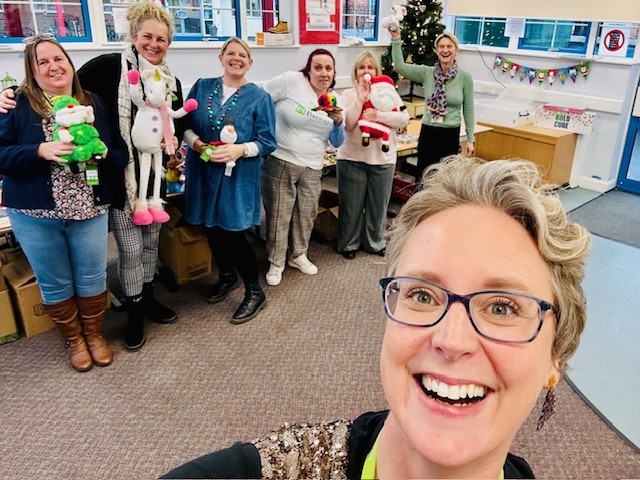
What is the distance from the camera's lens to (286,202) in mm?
3189

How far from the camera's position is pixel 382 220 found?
3.75 m

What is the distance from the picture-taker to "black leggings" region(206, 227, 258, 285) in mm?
2848

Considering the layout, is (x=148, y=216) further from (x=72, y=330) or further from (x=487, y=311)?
(x=487, y=311)

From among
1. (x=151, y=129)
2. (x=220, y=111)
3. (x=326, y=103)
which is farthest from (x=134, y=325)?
(x=326, y=103)

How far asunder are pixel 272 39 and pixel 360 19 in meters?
1.40

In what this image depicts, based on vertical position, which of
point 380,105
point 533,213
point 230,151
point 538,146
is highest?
point 533,213

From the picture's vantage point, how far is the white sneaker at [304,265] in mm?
3529

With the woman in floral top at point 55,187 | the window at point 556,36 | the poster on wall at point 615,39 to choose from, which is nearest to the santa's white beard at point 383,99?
the woman in floral top at point 55,187

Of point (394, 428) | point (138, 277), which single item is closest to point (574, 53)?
point (138, 277)

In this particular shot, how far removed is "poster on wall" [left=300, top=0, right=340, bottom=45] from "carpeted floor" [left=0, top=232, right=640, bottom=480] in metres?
3.22

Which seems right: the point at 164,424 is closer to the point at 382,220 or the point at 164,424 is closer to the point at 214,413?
the point at 214,413

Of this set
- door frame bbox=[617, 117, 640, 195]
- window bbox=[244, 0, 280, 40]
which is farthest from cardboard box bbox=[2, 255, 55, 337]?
door frame bbox=[617, 117, 640, 195]

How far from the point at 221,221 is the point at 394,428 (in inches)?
81.3

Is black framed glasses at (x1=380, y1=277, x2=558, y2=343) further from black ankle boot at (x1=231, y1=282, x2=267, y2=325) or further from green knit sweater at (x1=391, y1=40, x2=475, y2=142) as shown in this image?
green knit sweater at (x1=391, y1=40, x2=475, y2=142)
